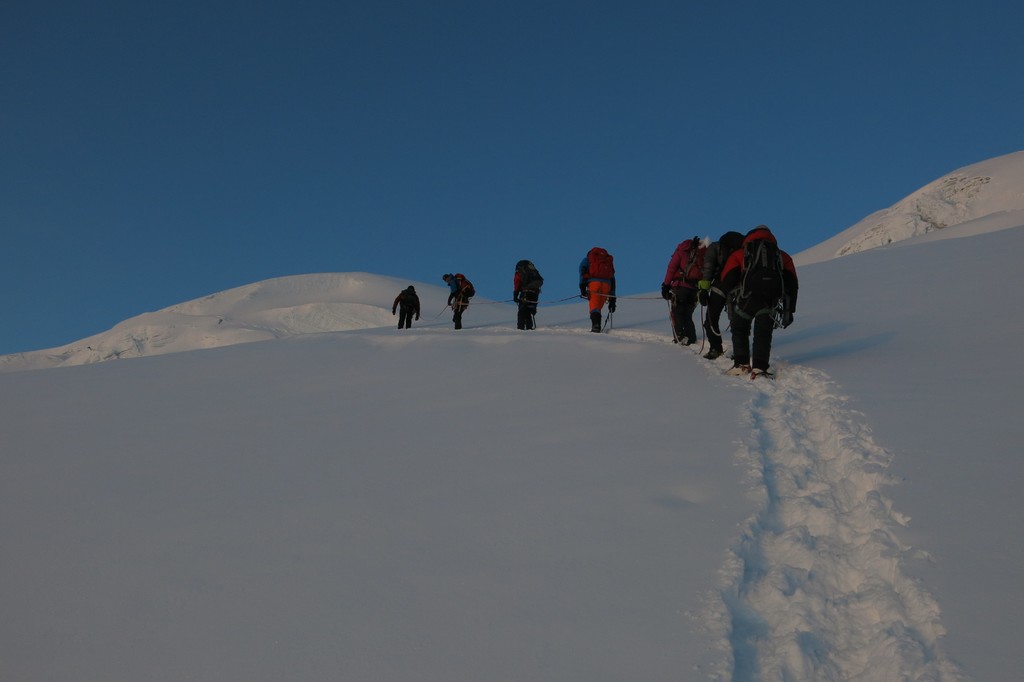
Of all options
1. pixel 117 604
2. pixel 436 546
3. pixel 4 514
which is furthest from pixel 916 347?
pixel 4 514

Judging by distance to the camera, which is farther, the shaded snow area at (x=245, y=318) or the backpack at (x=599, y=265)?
the shaded snow area at (x=245, y=318)

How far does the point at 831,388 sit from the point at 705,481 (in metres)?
2.87

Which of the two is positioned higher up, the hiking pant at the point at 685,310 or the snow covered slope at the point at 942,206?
the snow covered slope at the point at 942,206

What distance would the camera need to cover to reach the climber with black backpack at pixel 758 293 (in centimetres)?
780

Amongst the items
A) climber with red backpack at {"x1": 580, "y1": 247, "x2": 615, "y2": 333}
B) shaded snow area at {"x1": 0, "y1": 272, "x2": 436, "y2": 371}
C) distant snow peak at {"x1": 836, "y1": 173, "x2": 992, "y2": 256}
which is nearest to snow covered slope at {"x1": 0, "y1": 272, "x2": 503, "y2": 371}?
shaded snow area at {"x1": 0, "y1": 272, "x2": 436, "y2": 371}

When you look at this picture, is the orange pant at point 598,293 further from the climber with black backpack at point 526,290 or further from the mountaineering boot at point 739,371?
the mountaineering boot at point 739,371

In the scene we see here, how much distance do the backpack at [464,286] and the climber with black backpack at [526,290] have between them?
2.82 m

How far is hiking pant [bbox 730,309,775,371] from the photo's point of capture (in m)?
7.78

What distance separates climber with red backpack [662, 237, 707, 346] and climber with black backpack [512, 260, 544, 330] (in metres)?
4.06

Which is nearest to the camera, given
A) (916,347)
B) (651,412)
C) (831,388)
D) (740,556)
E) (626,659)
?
(626,659)

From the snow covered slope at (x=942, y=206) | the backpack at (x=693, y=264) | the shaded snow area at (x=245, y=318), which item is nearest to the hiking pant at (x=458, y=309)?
the backpack at (x=693, y=264)

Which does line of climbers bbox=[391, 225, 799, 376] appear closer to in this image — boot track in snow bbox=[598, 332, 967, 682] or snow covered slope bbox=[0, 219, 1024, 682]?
snow covered slope bbox=[0, 219, 1024, 682]

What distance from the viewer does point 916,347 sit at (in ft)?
27.4

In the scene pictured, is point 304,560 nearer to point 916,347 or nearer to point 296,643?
point 296,643
